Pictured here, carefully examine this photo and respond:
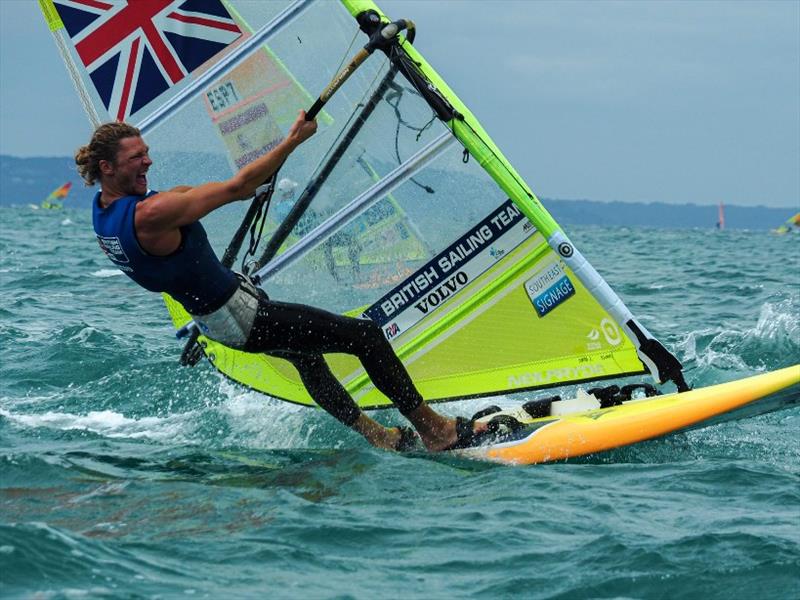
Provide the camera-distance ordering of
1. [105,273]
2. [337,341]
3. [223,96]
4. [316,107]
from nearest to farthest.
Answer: [337,341], [316,107], [223,96], [105,273]

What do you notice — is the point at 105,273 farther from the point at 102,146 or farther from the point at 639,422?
the point at 639,422

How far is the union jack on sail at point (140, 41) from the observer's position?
6.17m

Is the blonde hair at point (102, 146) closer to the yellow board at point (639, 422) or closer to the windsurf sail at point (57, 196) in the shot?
the yellow board at point (639, 422)

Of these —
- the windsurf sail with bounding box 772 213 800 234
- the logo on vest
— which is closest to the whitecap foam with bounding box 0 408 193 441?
the logo on vest

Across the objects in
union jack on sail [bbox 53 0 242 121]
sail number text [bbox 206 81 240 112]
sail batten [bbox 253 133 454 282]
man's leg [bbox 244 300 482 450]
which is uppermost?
union jack on sail [bbox 53 0 242 121]

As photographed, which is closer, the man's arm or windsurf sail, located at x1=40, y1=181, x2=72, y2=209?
the man's arm

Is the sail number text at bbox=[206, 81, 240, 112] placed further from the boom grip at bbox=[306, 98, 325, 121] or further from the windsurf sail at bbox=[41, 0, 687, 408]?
the boom grip at bbox=[306, 98, 325, 121]

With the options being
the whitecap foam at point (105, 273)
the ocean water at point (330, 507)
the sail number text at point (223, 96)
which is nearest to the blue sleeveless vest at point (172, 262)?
the ocean water at point (330, 507)

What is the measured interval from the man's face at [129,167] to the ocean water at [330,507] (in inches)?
48.5

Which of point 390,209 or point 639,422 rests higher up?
point 390,209

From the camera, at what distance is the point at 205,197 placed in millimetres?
4734

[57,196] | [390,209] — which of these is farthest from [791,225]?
[390,209]

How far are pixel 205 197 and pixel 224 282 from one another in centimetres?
56

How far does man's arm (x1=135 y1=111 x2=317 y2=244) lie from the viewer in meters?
4.68
